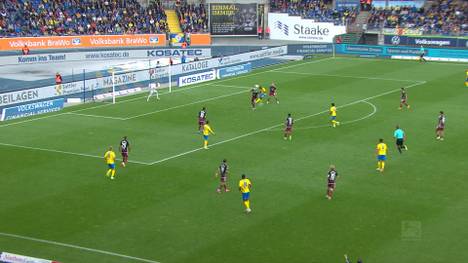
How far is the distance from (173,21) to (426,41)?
31.2m

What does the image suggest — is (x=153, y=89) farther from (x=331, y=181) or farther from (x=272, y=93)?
(x=331, y=181)

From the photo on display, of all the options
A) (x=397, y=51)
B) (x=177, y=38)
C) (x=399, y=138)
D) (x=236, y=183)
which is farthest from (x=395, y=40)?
(x=236, y=183)

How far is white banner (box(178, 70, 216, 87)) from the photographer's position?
6169 centimetres

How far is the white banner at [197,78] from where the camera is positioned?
61688 millimetres

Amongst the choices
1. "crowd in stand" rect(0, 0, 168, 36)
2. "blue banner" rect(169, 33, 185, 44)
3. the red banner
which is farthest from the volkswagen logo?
"crowd in stand" rect(0, 0, 168, 36)

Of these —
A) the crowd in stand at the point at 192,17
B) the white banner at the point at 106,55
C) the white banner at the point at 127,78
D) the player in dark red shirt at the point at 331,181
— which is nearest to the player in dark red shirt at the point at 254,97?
the white banner at the point at 127,78

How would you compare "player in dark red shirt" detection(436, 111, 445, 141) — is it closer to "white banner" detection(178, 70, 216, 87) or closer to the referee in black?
the referee in black

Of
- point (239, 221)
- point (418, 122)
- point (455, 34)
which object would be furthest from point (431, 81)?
point (239, 221)

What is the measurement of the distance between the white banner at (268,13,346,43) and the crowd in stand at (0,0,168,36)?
14976 millimetres

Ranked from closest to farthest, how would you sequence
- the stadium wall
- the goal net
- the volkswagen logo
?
the stadium wall → the goal net → the volkswagen logo

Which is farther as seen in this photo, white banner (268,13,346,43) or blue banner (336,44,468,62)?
white banner (268,13,346,43)

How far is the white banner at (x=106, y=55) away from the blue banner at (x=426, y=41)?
2121 centimetres

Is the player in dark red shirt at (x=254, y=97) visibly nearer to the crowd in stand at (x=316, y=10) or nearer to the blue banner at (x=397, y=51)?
the blue banner at (x=397, y=51)

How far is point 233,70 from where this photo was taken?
67.8 metres
